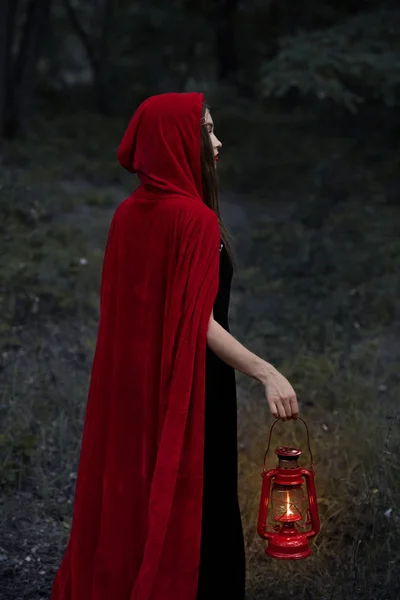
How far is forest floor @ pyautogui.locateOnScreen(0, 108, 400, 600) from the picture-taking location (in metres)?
4.50

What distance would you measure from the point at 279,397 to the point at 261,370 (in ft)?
0.34

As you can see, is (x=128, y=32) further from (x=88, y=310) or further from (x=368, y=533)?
(x=368, y=533)

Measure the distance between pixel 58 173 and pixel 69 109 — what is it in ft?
22.2

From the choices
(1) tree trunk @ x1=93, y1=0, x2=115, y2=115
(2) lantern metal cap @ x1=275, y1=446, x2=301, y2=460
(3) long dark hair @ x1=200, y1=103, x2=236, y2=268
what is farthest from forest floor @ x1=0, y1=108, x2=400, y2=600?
(1) tree trunk @ x1=93, y1=0, x2=115, y2=115

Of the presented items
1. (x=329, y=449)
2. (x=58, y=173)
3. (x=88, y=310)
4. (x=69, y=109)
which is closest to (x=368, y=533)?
(x=329, y=449)

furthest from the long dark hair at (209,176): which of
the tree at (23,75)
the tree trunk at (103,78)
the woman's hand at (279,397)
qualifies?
the tree trunk at (103,78)

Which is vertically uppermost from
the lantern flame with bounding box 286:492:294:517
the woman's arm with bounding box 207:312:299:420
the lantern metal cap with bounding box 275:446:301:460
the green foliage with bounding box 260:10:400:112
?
the green foliage with bounding box 260:10:400:112

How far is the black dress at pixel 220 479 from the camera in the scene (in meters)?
3.28

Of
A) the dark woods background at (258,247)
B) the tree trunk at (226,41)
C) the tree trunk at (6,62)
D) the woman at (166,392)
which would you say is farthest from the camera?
the tree trunk at (6,62)

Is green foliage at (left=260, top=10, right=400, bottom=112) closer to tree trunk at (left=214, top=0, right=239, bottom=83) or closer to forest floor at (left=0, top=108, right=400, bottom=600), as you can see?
forest floor at (left=0, top=108, right=400, bottom=600)

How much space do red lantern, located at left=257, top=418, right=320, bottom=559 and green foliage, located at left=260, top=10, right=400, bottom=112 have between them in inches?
247

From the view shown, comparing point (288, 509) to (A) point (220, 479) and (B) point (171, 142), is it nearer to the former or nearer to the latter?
(A) point (220, 479)

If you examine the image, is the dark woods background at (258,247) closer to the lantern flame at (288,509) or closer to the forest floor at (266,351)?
the forest floor at (266,351)

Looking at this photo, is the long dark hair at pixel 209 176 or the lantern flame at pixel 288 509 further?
the lantern flame at pixel 288 509
